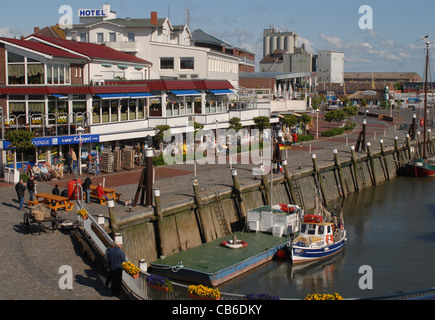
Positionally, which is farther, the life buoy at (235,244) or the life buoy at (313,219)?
the life buoy at (313,219)

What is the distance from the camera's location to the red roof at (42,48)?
37.7m

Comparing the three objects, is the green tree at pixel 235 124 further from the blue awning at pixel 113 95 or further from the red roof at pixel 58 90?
the red roof at pixel 58 90

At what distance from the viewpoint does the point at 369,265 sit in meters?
28.5

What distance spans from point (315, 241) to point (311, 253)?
78 centimetres

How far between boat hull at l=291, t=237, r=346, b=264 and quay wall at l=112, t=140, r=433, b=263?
4671mm

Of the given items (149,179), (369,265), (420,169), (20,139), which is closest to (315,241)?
(369,265)

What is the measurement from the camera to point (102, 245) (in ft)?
67.2

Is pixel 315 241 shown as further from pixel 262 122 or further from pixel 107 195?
pixel 262 122

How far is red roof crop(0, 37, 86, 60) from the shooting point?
37719mm

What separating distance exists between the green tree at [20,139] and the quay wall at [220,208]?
430 inches

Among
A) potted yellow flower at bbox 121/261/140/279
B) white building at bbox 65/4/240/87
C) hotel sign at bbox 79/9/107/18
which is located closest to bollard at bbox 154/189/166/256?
potted yellow flower at bbox 121/261/140/279

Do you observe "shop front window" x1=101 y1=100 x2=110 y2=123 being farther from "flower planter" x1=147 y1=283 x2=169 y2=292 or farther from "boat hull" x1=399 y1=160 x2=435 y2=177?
"boat hull" x1=399 y1=160 x2=435 y2=177

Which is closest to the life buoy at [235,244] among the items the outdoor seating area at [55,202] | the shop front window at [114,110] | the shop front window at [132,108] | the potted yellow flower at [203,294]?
the outdoor seating area at [55,202]
